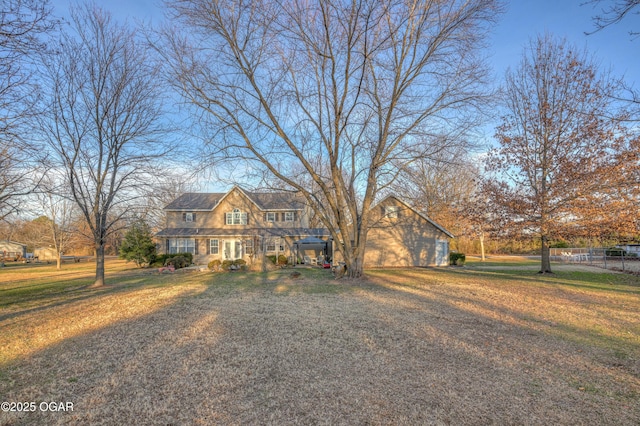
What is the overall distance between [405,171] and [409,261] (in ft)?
39.5

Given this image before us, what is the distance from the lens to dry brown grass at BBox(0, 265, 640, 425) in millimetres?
3625

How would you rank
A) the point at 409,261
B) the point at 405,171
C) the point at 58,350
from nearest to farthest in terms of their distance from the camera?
the point at 58,350 → the point at 405,171 → the point at 409,261

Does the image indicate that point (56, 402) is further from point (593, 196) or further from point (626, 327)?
point (593, 196)

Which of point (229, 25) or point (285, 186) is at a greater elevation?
point (229, 25)

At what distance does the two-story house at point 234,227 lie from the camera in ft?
93.5

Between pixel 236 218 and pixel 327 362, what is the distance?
26.1m

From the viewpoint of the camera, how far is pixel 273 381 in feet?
14.4

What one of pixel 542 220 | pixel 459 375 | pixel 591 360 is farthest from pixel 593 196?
pixel 459 375

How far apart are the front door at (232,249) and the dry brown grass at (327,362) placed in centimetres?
1892

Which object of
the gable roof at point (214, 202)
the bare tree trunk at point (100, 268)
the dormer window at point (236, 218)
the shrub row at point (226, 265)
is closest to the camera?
the bare tree trunk at point (100, 268)

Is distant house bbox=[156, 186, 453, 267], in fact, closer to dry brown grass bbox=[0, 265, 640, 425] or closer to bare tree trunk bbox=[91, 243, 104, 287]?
bare tree trunk bbox=[91, 243, 104, 287]

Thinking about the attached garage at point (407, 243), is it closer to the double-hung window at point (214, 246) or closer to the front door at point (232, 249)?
the front door at point (232, 249)

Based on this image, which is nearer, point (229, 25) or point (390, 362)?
point (390, 362)

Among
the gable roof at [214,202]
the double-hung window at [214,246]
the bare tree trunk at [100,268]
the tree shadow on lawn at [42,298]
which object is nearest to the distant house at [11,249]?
the gable roof at [214,202]
